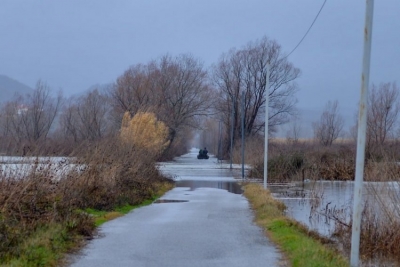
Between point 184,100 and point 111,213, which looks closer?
point 111,213

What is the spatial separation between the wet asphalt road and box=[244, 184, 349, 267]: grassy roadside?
0.30 metres

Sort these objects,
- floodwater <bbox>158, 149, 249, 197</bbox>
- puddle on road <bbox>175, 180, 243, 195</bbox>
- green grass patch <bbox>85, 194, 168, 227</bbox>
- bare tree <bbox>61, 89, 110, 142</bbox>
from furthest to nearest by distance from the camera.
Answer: bare tree <bbox>61, 89, 110, 142</bbox> → floodwater <bbox>158, 149, 249, 197</bbox> → puddle on road <bbox>175, 180, 243, 195</bbox> → green grass patch <bbox>85, 194, 168, 227</bbox>

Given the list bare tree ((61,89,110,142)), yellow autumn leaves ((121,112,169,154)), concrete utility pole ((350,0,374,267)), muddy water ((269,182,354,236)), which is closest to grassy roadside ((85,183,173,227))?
muddy water ((269,182,354,236))

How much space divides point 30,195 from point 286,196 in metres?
17.2

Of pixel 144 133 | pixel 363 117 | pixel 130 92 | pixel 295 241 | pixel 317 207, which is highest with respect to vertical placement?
pixel 130 92

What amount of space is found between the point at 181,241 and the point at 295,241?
247 cm

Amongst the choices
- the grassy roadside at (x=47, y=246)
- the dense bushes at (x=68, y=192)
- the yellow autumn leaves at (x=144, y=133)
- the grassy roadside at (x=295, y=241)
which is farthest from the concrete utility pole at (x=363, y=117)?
the yellow autumn leaves at (x=144, y=133)

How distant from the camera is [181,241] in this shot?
12.8 meters

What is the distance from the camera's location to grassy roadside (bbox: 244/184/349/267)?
1003 centimetres

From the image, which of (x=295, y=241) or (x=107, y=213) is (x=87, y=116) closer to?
(x=107, y=213)

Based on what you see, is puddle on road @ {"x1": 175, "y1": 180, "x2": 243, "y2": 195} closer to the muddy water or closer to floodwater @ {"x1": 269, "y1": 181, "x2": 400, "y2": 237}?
floodwater @ {"x1": 269, "y1": 181, "x2": 400, "y2": 237}

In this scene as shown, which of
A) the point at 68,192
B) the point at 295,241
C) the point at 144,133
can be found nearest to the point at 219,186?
the point at 144,133

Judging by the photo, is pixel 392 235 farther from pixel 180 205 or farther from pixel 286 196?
pixel 286 196

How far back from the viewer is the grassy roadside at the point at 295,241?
32.9ft
